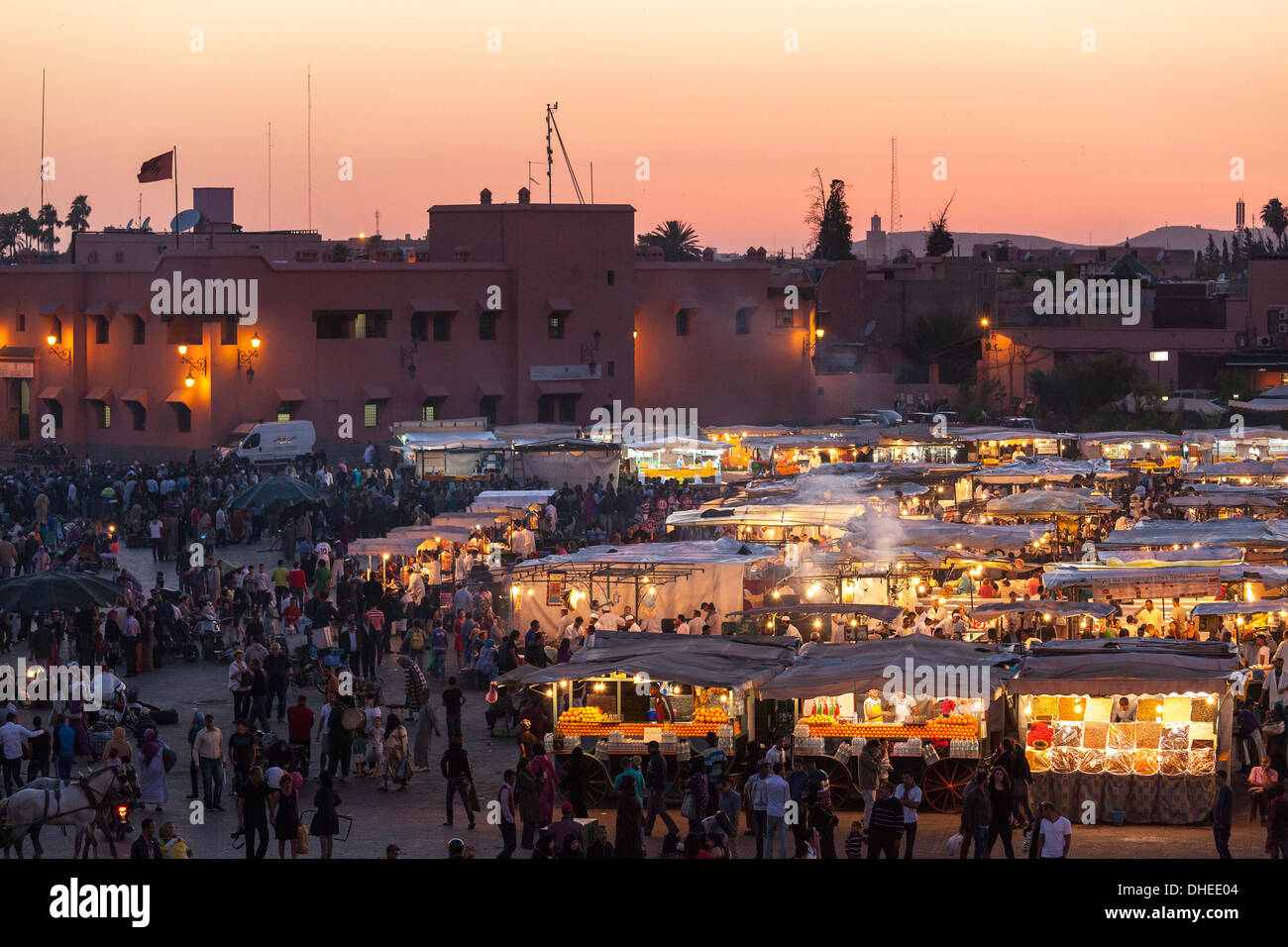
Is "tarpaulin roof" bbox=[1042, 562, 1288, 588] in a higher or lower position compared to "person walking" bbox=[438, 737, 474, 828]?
higher

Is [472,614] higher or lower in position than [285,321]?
lower

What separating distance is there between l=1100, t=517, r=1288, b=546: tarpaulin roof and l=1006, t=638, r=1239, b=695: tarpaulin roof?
7.47m

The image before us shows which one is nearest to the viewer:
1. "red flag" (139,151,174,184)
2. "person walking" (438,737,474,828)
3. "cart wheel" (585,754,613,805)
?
"person walking" (438,737,474,828)

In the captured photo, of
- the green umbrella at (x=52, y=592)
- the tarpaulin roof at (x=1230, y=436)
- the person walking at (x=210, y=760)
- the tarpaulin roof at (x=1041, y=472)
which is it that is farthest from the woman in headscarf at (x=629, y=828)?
the tarpaulin roof at (x=1230, y=436)

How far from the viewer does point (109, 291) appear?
169 ft

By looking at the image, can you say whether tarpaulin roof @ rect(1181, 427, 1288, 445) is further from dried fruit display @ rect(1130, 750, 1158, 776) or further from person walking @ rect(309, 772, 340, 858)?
person walking @ rect(309, 772, 340, 858)

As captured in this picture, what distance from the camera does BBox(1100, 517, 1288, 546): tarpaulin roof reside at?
2348 centimetres

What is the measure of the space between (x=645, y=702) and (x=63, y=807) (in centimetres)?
523

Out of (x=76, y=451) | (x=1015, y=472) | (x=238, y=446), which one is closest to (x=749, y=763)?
(x=1015, y=472)

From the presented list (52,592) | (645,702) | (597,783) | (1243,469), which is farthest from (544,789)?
(1243,469)

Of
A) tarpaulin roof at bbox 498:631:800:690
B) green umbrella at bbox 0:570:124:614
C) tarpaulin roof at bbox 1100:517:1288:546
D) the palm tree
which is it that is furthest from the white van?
the palm tree

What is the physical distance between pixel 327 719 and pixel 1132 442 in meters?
28.3

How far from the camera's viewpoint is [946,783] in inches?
602
